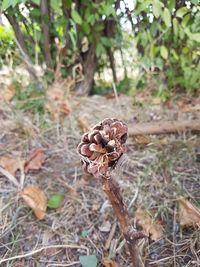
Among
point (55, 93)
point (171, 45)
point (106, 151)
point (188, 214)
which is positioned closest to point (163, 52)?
point (171, 45)

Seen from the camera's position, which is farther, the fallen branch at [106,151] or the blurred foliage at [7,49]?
the blurred foliage at [7,49]

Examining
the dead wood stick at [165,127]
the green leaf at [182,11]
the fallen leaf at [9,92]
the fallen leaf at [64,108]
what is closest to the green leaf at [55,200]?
the dead wood stick at [165,127]

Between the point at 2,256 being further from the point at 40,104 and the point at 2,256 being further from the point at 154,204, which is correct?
the point at 40,104

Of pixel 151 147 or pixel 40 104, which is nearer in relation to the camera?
pixel 151 147

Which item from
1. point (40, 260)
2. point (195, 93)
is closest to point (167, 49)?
point (195, 93)

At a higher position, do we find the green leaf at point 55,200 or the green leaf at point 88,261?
the green leaf at point 55,200

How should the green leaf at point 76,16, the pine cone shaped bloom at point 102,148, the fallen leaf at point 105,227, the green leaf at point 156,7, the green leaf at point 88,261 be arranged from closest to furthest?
1. the pine cone shaped bloom at point 102,148
2. the green leaf at point 88,261
3. the fallen leaf at point 105,227
4. the green leaf at point 156,7
5. the green leaf at point 76,16

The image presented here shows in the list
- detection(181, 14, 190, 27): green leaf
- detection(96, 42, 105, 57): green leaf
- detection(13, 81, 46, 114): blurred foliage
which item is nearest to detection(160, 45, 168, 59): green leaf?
detection(181, 14, 190, 27): green leaf

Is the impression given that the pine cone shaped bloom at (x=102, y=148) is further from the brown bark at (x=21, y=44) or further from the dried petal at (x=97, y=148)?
the brown bark at (x=21, y=44)
